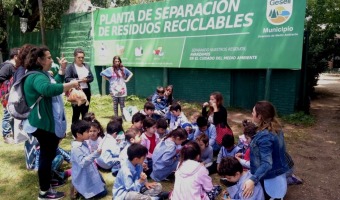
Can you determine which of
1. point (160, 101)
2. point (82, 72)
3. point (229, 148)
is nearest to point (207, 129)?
point (229, 148)

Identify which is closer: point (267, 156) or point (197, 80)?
point (267, 156)

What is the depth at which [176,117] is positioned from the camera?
226 inches

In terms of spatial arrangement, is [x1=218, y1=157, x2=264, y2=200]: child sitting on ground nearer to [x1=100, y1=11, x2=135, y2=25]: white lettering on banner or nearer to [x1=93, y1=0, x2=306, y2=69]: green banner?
[x1=93, y1=0, x2=306, y2=69]: green banner

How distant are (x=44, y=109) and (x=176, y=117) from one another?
2817mm

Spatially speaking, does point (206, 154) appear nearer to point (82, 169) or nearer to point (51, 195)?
point (82, 169)

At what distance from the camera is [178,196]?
305cm

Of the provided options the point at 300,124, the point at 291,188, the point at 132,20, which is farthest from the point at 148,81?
the point at 291,188

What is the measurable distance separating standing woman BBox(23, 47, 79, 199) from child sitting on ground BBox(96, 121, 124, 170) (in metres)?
0.93

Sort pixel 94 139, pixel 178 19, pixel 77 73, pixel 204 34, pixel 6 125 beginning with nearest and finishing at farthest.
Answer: pixel 94 139
pixel 77 73
pixel 6 125
pixel 204 34
pixel 178 19

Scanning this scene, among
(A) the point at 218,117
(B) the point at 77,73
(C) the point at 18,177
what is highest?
(B) the point at 77,73

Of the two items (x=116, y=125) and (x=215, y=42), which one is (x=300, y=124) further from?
(x=116, y=125)

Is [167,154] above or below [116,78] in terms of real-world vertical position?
below

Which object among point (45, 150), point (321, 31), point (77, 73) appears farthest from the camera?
point (321, 31)

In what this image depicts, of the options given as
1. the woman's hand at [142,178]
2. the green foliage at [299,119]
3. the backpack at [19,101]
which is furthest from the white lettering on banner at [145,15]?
the woman's hand at [142,178]
